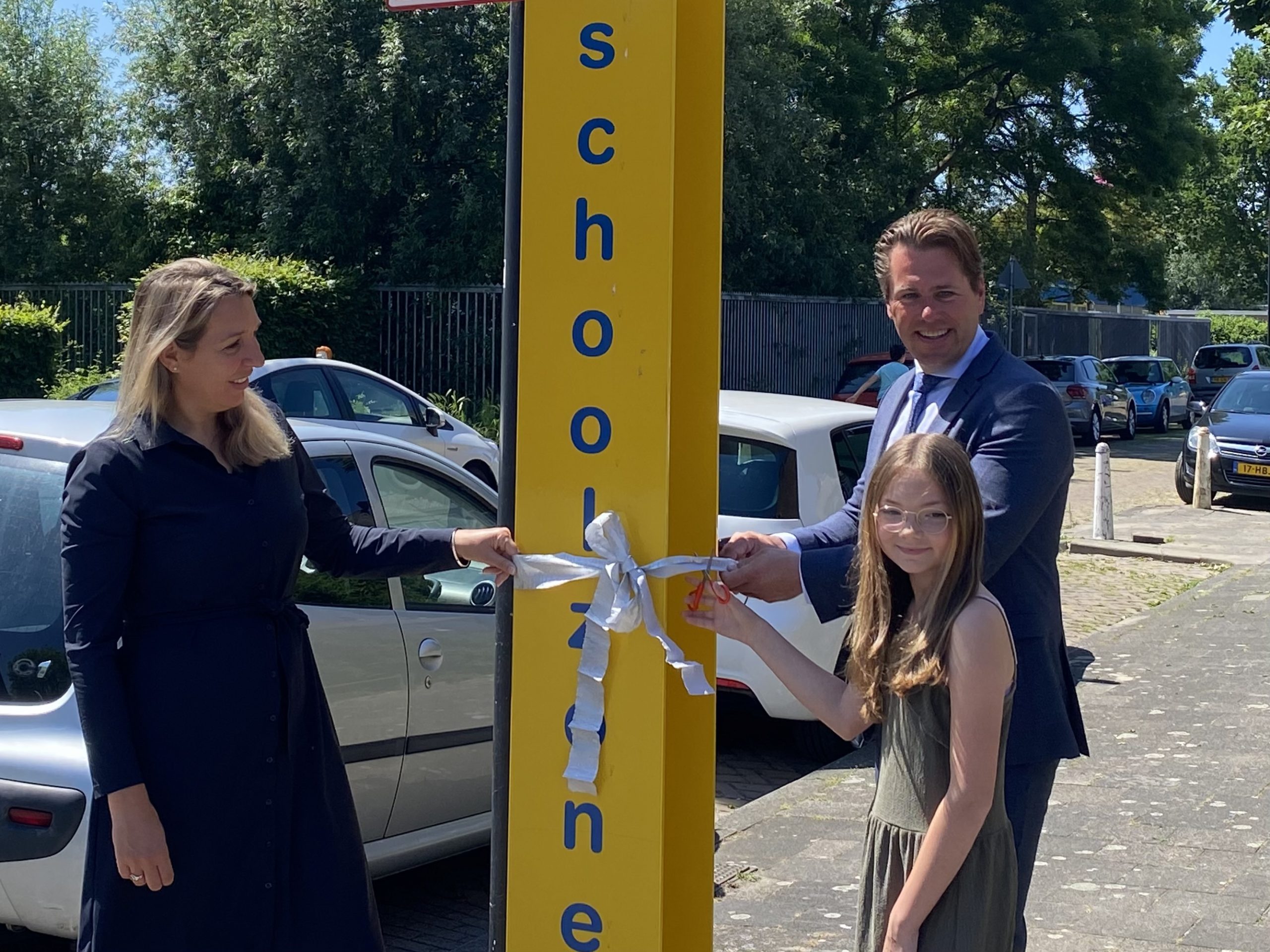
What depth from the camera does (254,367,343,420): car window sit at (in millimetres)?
11258

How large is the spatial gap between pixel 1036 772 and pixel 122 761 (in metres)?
1.68

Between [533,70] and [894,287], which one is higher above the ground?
[533,70]

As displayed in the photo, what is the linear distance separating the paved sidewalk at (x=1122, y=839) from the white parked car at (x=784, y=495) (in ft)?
1.51

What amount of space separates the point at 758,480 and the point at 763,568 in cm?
412

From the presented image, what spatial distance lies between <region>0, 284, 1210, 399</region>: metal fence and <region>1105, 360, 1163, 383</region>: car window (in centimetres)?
266

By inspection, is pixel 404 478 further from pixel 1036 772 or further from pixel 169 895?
pixel 1036 772

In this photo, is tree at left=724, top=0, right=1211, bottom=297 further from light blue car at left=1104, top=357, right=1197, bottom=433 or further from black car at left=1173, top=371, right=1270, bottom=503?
black car at left=1173, top=371, right=1270, bottom=503

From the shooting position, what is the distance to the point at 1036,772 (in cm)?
272

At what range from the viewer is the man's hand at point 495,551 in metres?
2.27

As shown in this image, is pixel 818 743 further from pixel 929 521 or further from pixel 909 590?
pixel 929 521

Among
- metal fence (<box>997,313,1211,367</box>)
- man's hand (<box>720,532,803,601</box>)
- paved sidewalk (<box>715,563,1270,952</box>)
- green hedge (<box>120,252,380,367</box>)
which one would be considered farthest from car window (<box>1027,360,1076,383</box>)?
man's hand (<box>720,532,803,601</box>)

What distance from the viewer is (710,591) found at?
2.24m

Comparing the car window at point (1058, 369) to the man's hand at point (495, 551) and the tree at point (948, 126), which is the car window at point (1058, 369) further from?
the man's hand at point (495, 551)

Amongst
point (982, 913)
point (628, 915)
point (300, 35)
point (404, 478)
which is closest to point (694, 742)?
point (628, 915)
